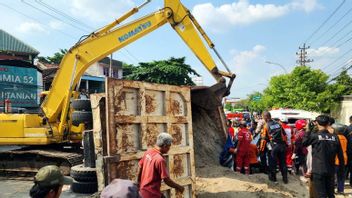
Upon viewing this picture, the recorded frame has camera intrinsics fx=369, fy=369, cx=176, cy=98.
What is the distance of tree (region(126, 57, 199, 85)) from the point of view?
100 ft

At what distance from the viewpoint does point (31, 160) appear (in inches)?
392

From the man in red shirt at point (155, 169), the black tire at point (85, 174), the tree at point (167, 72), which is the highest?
the tree at point (167, 72)

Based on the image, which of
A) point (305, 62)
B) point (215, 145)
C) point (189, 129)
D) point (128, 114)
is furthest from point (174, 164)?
point (305, 62)

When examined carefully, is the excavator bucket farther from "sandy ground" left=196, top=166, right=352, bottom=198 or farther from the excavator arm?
"sandy ground" left=196, top=166, right=352, bottom=198

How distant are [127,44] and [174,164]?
15.6 ft

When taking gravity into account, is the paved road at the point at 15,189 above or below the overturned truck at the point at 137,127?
below

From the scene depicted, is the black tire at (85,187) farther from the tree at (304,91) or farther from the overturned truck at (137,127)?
the tree at (304,91)

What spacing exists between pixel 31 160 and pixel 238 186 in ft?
18.8

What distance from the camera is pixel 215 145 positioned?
30.5ft

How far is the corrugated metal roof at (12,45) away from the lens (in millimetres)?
32812

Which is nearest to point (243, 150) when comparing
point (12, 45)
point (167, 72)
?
point (167, 72)

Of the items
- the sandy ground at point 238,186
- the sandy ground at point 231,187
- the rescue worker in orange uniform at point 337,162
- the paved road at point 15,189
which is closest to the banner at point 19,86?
the paved road at point 15,189

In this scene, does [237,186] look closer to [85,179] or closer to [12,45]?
[85,179]

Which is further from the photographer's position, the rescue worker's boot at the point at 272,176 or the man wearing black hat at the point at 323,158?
the rescue worker's boot at the point at 272,176
